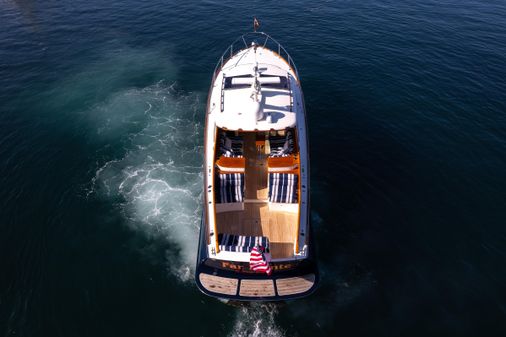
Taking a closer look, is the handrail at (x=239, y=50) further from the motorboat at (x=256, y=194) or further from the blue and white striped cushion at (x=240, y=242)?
the blue and white striped cushion at (x=240, y=242)

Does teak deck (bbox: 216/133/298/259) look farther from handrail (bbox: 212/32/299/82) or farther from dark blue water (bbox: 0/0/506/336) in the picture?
handrail (bbox: 212/32/299/82)

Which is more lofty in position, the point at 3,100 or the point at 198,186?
the point at 3,100

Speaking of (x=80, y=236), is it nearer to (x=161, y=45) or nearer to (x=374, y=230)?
(x=374, y=230)

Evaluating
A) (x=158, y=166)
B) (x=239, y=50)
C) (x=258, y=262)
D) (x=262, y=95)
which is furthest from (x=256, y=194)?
(x=239, y=50)

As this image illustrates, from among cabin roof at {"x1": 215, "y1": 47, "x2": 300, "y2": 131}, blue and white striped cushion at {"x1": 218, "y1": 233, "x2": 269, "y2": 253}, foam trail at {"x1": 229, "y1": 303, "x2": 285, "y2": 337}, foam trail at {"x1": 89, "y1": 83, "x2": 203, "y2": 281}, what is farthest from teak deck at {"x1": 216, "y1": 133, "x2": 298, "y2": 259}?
foam trail at {"x1": 89, "y1": 83, "x2": 203, "y2": 281}

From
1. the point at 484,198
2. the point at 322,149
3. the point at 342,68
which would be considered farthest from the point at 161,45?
the point at 484,198
